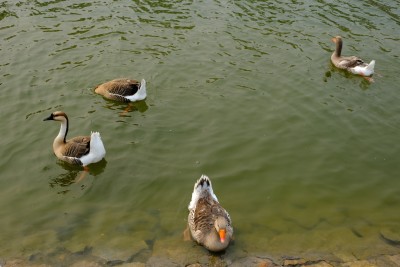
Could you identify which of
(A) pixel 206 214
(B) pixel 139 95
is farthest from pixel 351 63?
(A) pixel 206 214

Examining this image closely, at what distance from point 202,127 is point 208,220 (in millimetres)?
4089

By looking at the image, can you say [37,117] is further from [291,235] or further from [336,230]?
[336,230]

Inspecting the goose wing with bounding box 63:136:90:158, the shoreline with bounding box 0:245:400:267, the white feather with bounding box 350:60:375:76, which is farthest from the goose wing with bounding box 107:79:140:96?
the white feather with bounding box 350:60:375:76

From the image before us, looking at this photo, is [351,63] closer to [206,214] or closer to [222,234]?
[206,214]

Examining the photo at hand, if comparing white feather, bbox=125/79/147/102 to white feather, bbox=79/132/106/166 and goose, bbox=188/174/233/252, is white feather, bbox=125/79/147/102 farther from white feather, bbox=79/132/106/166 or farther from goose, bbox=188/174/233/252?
goose, bbox=188/174/233/252

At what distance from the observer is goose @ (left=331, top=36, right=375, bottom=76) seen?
14.6m

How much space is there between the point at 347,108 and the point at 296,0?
9632 mm

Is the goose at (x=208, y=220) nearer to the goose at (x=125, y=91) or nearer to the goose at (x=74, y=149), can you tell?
the goose at (x=74, y=149)

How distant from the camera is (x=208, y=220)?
8.68 meters

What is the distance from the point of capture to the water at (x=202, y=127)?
9.11m

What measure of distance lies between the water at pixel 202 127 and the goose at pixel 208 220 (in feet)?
1.27

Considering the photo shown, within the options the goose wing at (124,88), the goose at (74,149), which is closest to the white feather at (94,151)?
the goose at (74,149)

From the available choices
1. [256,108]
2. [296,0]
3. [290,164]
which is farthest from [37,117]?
→ [296,0]

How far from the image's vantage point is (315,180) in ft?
34.1
